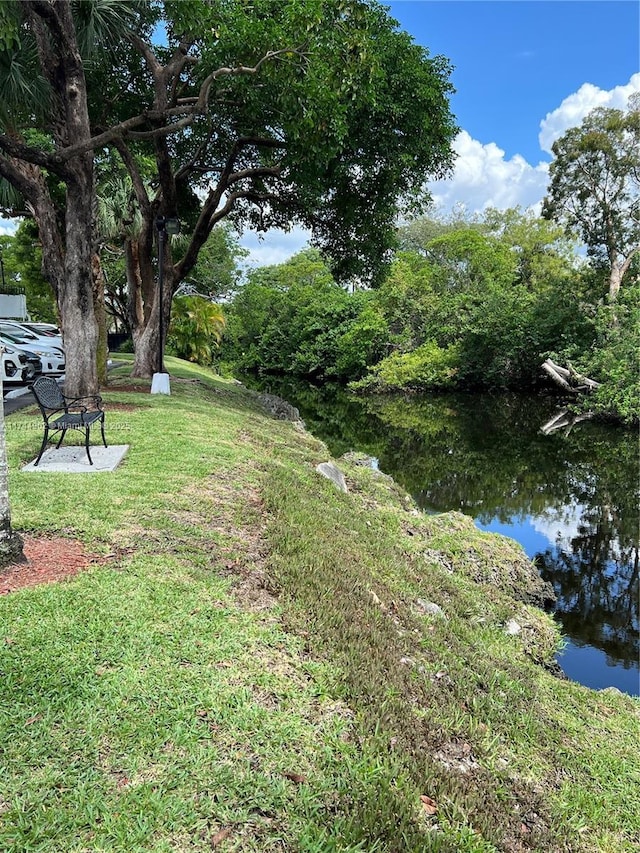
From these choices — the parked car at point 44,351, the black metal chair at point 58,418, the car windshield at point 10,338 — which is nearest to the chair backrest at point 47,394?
the black metal chair at point 58,418

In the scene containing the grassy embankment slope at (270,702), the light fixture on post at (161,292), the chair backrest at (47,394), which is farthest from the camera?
the light fixture on post at (161,292)

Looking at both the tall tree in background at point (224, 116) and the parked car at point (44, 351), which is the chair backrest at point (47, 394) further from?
the parked car at point (44, 351)

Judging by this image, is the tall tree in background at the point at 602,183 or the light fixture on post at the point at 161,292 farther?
the tall tree in background at the point at 602,183

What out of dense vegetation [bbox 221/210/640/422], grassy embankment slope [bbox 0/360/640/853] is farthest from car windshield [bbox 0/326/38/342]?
dense vegetation [bbox 221/210/640/422]

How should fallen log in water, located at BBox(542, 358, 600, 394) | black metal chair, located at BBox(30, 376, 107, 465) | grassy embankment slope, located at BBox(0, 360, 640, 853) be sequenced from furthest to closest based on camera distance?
fallen log in water, located at BBox(542, 358, 600, 394) < black metal chair, located at BBox(30, 376, 107, 465) < grassy embankment slope, located at BBox(0, 360, 640, 853)

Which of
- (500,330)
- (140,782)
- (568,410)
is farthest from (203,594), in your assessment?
(500,330)

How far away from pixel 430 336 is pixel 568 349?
9.43m

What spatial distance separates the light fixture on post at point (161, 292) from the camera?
475 inches

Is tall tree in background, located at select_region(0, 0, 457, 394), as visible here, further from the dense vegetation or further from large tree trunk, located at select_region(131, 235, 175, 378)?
the dense vegetation

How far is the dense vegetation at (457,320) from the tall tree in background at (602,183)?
1.45 meters

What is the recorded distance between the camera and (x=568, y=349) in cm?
2517

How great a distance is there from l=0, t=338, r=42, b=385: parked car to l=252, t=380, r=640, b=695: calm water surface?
8.75m

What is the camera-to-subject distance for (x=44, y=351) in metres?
16.7

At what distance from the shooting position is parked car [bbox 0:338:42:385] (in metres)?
15.3
